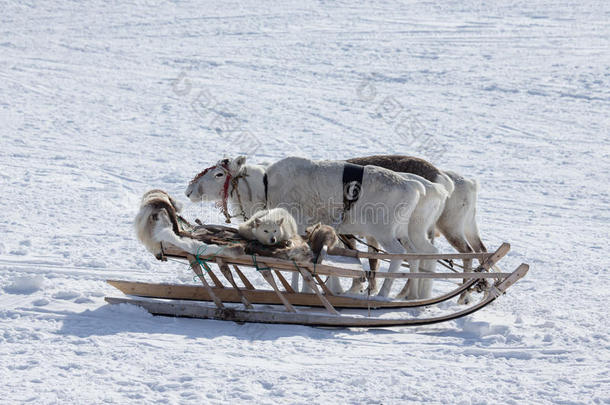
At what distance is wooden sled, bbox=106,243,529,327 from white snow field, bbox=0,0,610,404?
0.31 feet

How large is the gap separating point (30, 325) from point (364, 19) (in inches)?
721

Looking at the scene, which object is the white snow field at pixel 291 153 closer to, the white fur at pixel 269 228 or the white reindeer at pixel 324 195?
the white fur at pixel 269 228

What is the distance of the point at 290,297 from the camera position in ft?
21.0

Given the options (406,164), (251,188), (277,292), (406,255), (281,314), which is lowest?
(281,314)

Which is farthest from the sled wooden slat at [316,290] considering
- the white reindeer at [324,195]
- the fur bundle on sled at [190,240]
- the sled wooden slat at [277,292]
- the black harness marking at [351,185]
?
the black harness marking at [351,185]

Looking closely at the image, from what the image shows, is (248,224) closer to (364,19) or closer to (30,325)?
(30,325)

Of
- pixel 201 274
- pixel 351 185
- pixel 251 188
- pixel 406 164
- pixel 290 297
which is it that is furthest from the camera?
pixel 406 164

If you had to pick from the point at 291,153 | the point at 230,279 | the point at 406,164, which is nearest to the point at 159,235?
the point at 230,279

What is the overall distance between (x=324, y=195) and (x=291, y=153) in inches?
254

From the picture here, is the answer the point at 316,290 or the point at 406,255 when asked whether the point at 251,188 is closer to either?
the point at 316,290

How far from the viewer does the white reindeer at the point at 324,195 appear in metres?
6.78

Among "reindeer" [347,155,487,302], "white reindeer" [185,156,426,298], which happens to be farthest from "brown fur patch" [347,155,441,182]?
"white reindeer" [185,156,426,298]

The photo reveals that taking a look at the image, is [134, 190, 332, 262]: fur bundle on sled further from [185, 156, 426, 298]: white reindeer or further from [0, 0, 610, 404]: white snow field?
[185, 156, 426, 298]: white reindeer

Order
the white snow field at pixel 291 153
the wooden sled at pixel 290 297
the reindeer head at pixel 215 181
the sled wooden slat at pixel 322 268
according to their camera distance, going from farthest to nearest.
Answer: the reindeer head at pixel 215 181 < the wooden sled at pixel 290 297 < the sled wooden slat at pixel 322 268 < the white snow field at pixel 291 153
